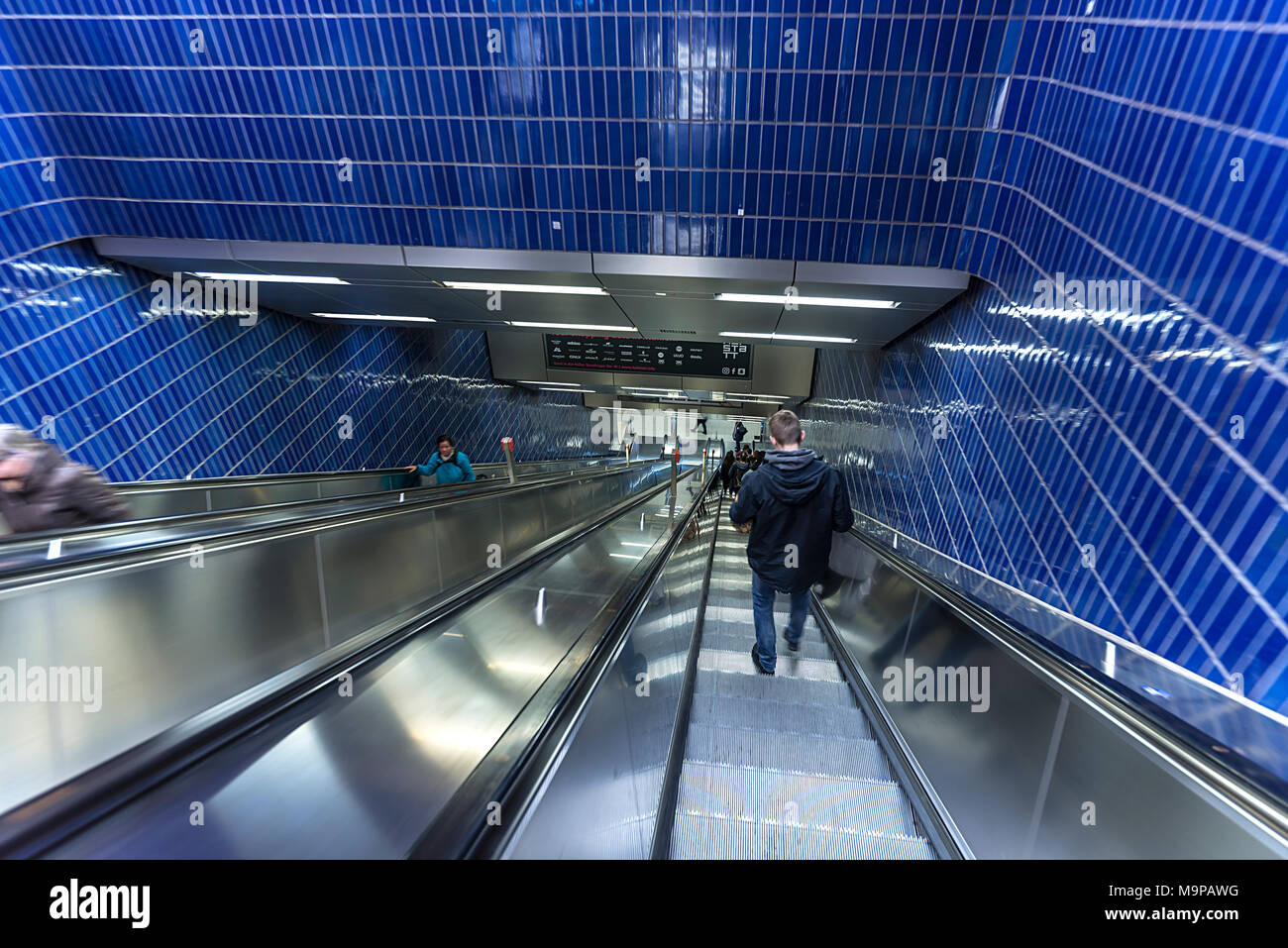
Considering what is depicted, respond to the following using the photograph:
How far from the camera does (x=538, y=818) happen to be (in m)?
1.12

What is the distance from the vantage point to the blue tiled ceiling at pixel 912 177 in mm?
2195

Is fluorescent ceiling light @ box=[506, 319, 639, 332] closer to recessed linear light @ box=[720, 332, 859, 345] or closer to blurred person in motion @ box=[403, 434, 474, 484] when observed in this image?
recessed linear light @ box=[720, 332, 859, 345]

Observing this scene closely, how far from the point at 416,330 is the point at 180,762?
11052mm

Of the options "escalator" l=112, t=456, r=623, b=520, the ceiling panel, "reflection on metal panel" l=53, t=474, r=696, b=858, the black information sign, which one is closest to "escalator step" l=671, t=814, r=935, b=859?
"reflection on metal panel" l=53, t=474, r=696, b=858

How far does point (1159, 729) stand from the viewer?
4.07ft

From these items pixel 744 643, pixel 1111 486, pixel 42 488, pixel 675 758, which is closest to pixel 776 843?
pixel 675 758

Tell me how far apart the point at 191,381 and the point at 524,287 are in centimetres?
460

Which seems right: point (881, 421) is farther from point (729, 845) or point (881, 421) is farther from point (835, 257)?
point (729, 845)

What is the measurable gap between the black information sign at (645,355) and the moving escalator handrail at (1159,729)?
9.37 m

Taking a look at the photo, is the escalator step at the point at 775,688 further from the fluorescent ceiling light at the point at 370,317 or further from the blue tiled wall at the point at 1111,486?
the fluorescent ceiling light at the point at 370,317

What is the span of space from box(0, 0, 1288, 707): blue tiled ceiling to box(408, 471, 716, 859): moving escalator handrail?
2.57 meters

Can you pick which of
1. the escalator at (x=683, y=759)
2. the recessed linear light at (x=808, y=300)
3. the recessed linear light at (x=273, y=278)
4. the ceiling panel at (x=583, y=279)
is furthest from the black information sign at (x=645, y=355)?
the escalator at (x=683, y=759)

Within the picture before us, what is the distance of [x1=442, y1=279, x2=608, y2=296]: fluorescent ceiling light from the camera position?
6121 mm
